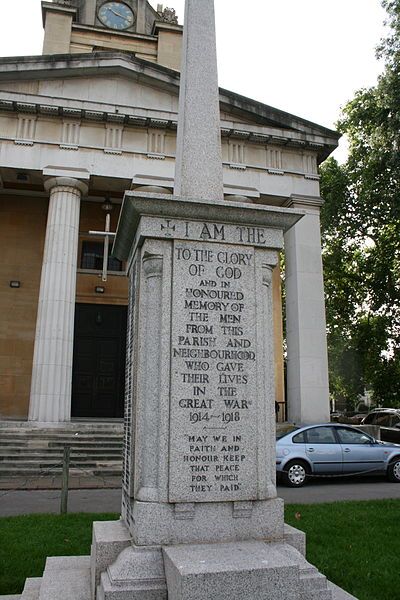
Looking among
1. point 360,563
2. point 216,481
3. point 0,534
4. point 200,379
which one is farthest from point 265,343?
point 0,534

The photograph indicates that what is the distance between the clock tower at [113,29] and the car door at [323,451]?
819 inches

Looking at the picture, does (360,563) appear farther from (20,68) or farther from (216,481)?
(20,68)

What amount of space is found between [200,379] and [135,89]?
1903 cm

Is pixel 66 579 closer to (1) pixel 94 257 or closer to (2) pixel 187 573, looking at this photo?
(2) pixel 187 573

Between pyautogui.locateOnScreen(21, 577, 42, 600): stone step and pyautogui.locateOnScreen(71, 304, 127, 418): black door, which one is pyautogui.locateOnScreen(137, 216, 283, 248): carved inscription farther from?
pyautogui.locateOnScreen(71, 304, 127, 418): black door

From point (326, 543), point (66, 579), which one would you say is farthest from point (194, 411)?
point (326, 543)

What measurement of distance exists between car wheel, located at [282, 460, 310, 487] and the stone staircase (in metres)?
4.21

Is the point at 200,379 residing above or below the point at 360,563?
above

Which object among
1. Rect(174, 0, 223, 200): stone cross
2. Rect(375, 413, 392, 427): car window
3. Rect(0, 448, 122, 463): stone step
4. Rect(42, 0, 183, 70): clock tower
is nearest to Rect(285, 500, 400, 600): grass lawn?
Rect(174, 0, 223, 200): stone cross

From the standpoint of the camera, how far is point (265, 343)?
15.9 feet

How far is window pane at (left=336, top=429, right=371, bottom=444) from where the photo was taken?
14.4 meters

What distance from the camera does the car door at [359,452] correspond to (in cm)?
1403

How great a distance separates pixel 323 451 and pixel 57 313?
30.1 ft

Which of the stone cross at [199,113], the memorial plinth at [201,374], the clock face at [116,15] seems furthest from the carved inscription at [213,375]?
the clock face at [116,15]
